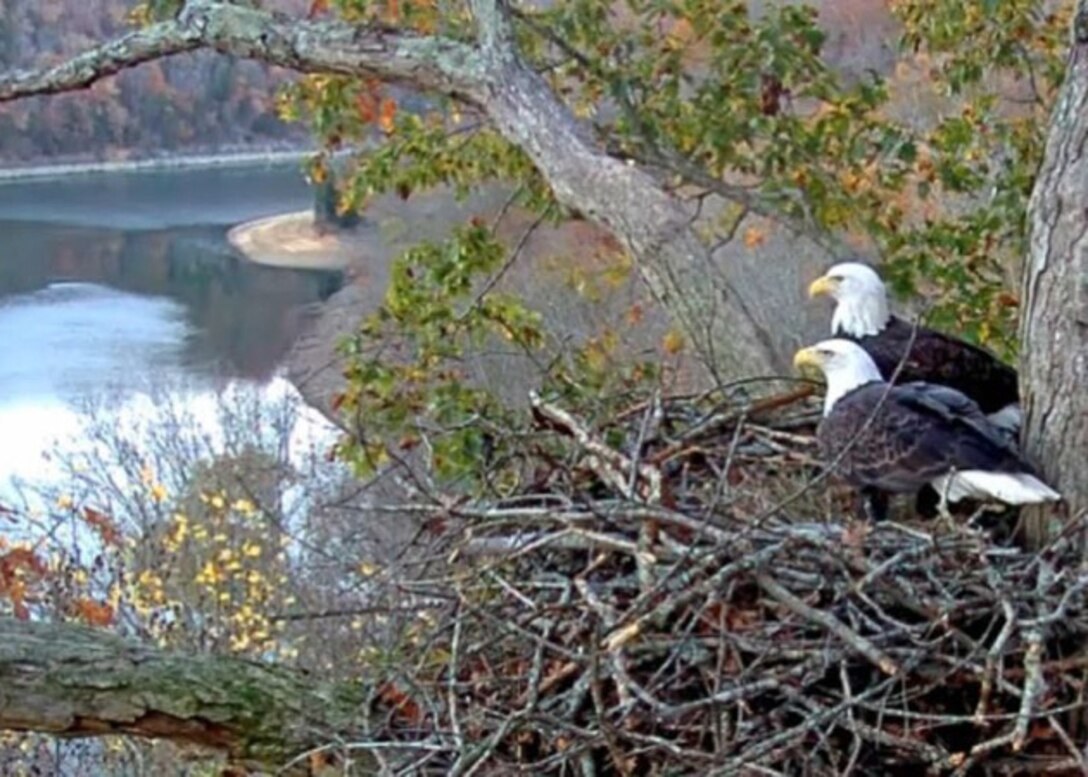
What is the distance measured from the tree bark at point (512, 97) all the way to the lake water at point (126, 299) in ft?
43.1

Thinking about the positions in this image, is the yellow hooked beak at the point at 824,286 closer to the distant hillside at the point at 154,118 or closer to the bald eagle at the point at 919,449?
the bald eagle at the point at 919,449

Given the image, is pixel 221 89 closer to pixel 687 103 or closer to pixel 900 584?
pixel 687 103

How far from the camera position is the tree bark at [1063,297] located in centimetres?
252

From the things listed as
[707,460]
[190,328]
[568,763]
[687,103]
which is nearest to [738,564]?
[568,763]

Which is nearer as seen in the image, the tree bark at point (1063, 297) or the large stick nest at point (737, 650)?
the large stick nest at point (737, 650)

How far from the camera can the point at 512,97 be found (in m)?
3.57

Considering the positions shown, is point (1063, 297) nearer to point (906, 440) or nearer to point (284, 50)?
point (906, 440)

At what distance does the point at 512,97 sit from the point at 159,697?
5.13 ft

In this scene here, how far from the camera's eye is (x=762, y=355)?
330 centimetres

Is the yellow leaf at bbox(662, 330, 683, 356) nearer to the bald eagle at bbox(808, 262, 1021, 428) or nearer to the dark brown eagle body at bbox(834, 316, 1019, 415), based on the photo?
the bald eagle at bbox(808, 262, 1021, 428)

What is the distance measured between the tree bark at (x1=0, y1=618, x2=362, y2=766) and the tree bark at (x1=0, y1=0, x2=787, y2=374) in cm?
108

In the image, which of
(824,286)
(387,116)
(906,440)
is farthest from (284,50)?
(906,440)

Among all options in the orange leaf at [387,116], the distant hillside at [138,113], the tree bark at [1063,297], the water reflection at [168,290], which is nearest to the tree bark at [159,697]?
the tree bark at [1063,297]

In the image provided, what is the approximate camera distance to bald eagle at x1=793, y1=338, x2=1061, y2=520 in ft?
8.29
